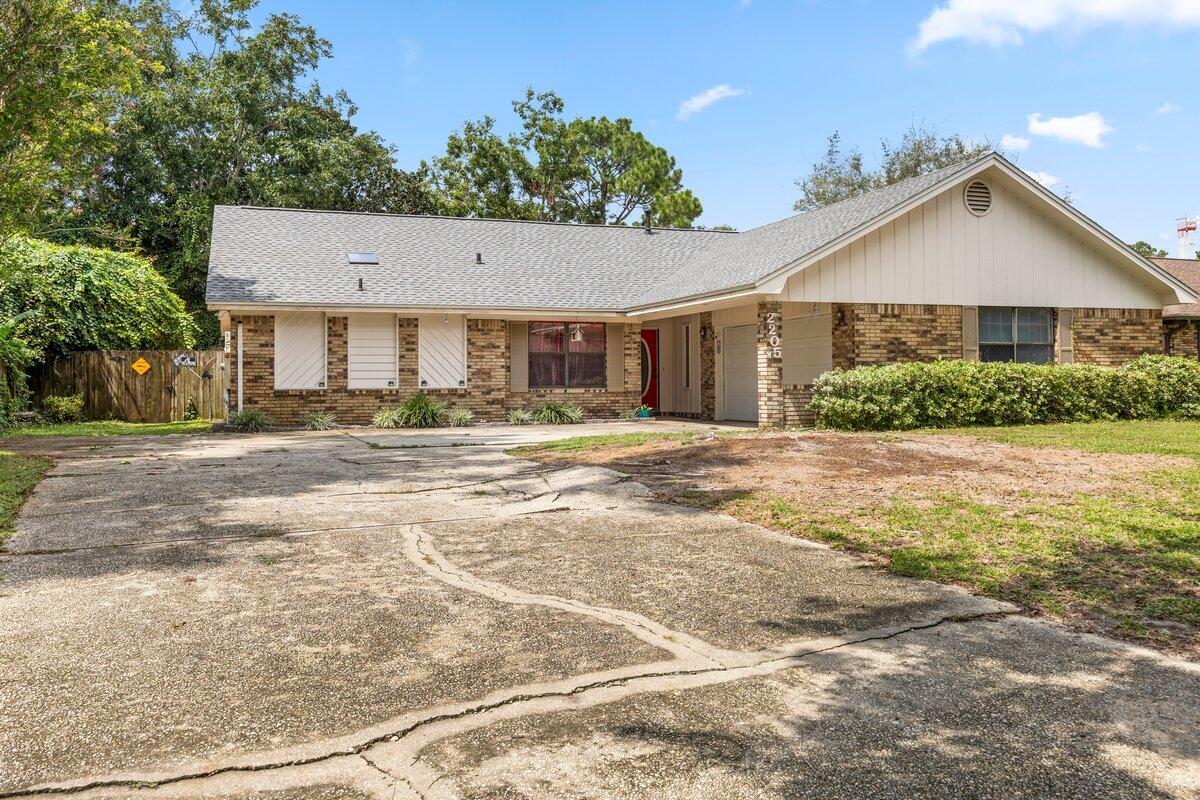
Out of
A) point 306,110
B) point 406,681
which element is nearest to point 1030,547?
point 406,681

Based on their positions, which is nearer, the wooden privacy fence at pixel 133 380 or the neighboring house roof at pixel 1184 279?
the wooden privacy fence at pixel 133 380

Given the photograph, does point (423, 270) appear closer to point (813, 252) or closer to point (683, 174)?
point (813, 252)

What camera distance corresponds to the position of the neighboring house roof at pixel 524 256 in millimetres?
17427

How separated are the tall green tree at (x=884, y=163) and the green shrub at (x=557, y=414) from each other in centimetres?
2827

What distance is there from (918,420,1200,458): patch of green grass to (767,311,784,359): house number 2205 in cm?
325

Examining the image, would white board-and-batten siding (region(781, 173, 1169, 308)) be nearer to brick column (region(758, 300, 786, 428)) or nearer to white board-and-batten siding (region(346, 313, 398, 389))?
brick column (region(758, 300, 786, 428))

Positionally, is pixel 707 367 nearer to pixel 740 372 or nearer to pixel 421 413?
pixel 740 372

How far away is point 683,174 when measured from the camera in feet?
133

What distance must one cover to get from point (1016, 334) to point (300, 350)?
15615 mm

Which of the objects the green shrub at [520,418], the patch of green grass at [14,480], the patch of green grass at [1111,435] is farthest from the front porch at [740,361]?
the patch of green grass at [14,480]

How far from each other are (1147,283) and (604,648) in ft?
64.5

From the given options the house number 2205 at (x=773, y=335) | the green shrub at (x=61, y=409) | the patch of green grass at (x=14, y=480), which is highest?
the house number 2205 at (x=773, y=335)

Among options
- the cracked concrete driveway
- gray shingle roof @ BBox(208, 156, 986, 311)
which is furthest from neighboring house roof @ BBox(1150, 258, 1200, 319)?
the cracked concrete driveway

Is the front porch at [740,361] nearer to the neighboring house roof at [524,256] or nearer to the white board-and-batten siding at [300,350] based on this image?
the neighboring house roof at [524,256]
